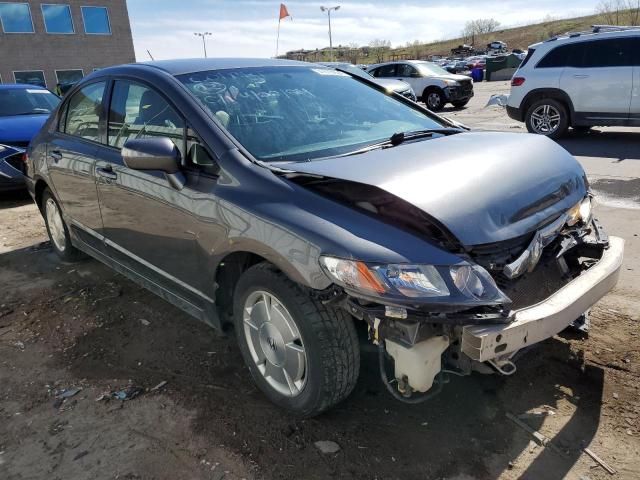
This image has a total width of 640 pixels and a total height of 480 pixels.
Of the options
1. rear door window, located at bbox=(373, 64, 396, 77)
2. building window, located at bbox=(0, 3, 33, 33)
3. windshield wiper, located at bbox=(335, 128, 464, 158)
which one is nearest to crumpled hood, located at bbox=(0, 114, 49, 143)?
windshield wiper, located at bbox=(335, 128, 464, 158)

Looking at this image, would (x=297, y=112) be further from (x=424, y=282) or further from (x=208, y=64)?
(x=424, y=282)

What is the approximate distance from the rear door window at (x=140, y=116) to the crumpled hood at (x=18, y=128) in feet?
14.7

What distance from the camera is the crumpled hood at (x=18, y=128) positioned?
24.2 ft

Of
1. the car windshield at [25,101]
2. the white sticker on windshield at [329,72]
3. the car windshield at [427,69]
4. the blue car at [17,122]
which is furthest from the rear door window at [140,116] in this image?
the car windshield at [427,69]

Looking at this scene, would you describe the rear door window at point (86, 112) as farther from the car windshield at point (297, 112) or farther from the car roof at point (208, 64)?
the car windshield at point (297, 112)

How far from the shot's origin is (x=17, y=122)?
7.75 metres

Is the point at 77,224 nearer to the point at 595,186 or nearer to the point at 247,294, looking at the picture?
the point at 247,294

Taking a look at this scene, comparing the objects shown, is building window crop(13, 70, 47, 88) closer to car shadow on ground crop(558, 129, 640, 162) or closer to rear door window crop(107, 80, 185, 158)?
car shadow on ground crop(558, 129, 640, 162)

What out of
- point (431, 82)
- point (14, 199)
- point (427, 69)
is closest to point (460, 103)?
point (431, 82)

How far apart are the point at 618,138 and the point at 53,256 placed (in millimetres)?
9983

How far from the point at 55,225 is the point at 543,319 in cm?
450

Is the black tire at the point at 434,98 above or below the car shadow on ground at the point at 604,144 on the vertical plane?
above

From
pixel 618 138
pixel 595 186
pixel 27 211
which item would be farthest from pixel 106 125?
pixel 618 138

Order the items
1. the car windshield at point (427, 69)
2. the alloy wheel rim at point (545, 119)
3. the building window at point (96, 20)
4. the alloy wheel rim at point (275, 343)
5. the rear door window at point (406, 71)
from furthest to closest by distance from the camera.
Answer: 1. the building window at point (96, 20)
2. the rear door window at point (406, 71)
3. the car windshield at point (427, 69)
4. the alloy wheel rim at point (545, 119)
5. the alloy wheel rim at point (275, 343)
